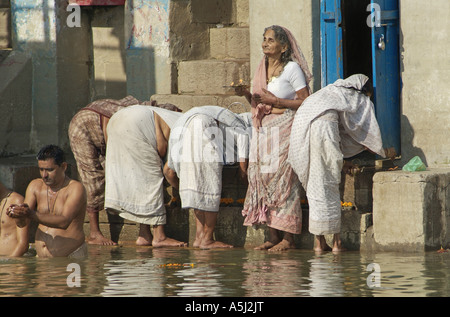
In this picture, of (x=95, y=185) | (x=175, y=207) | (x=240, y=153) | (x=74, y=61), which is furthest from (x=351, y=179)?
(x=74, y=61)

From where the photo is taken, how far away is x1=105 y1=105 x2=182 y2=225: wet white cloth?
10688 mm

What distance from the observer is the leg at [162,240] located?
10641 mm

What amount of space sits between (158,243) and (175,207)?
0.44 m

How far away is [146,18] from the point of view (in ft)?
41.8

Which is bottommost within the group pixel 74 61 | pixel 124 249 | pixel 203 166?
pixel 124 249

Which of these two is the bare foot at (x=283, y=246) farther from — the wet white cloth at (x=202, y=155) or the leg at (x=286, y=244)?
the wet white cloth at (x=202, y=155)

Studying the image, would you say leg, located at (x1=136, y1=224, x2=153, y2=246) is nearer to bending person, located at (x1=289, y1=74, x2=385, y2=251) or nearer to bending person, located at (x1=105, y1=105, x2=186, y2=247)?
bending person, located at (x1=105, y1=105, x2=186, y2=247)

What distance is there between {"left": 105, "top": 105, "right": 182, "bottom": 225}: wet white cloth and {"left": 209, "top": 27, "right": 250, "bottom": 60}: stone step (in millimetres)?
2057

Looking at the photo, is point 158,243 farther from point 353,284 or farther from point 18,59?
point 18,59

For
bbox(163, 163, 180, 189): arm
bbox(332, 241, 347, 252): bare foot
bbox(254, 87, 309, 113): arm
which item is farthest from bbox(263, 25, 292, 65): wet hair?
bbox(332, 241, 347, 252): bare foot

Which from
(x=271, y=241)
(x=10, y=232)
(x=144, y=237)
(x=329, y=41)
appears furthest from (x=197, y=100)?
(x=10, y=232)

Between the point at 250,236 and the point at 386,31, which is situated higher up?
the point at 386,31
